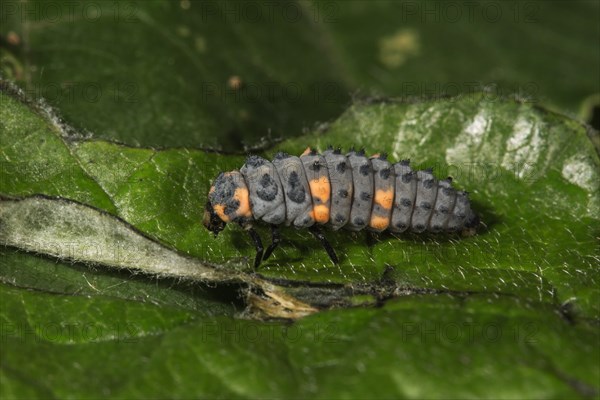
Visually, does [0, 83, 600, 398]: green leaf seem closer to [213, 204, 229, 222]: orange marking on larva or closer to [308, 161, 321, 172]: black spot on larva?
[213, 204, 229, 222]: orange marking on larva

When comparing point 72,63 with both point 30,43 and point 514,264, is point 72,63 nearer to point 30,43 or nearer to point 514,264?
point 30,43

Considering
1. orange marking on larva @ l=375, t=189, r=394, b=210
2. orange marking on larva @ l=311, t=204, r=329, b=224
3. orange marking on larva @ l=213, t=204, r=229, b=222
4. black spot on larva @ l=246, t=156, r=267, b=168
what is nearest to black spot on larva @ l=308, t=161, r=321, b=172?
orange marking on larva @ l=311, t=204, r=329, b=224

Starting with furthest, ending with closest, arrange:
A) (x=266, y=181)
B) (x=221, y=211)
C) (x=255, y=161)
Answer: (x=255, y=161) < (x=266, y=181) < (x=221, y=211)

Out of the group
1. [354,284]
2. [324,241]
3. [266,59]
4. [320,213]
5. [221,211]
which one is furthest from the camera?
[266,59]

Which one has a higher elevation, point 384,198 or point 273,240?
point 384,198

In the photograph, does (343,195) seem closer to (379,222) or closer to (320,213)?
(320,213)

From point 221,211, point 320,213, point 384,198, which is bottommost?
point 221,211

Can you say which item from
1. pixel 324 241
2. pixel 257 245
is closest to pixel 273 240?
pixel 257 245
